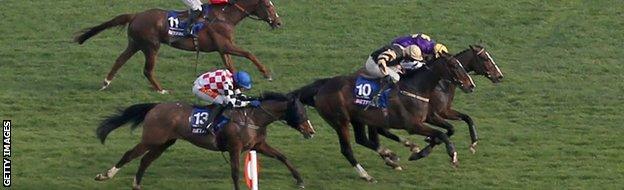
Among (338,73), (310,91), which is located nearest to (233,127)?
(310,91)

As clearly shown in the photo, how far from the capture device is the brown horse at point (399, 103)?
1505 centimetres

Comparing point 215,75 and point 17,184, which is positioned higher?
point 215,75

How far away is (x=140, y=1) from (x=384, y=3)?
4.05 m

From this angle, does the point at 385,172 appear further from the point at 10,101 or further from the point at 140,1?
the point at 140,1

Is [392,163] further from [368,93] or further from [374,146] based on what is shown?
[368,93]

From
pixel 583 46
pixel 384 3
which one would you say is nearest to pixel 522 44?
pixel 583 46

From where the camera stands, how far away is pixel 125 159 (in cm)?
1486

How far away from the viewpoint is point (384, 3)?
Result: 24.5 metres

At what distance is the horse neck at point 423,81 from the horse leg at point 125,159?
2.76 meters

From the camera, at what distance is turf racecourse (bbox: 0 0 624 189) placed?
1573cm

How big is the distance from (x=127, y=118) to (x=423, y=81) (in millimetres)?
3042

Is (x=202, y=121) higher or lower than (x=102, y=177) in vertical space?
higher

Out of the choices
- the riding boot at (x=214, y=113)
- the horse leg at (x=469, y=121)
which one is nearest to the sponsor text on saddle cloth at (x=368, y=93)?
the horse leg at (x=469, y=121)

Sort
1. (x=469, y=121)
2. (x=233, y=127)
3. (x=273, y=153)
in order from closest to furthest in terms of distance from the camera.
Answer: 1. (x=233, y=127)
2. (x=273, y=153)
3. (x=469, y=121)
